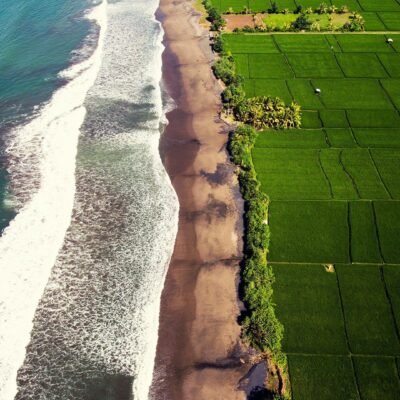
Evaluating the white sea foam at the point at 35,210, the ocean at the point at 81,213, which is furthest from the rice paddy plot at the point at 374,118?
the white sea foam at the point at 35,210

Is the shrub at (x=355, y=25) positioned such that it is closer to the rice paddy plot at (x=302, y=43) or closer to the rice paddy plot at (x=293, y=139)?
the rice paddy plot at (x=302, y=43)

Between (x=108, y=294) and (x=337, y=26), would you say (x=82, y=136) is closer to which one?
(x=108, y=294)

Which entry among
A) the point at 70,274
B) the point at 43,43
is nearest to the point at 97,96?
A: the point at 43,43

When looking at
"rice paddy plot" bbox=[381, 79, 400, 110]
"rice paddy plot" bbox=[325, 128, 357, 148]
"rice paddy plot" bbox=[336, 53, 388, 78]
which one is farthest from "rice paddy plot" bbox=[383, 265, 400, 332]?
"rice paddy plot" bbox=[336, 53, 388, 78]

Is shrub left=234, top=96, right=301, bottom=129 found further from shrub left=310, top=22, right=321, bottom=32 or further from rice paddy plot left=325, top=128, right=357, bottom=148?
shrub left=310, top=22, right=321, bottom=32

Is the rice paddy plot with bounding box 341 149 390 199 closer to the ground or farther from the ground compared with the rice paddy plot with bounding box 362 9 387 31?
farther from the ground

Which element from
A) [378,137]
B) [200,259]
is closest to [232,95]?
[378,137]
